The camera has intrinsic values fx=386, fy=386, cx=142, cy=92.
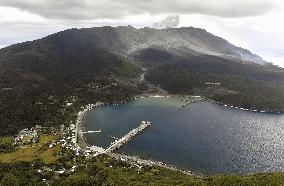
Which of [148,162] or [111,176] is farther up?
[111,176]

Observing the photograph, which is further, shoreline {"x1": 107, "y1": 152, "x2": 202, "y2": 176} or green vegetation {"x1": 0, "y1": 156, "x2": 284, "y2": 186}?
shoreline {"x1": 107, "y1": 152, "x2": 202, "y2": 176}

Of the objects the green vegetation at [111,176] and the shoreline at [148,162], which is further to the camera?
the shoreline at [148,162]

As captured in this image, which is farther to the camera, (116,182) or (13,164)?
(13,164)

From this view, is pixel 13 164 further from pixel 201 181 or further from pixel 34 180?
pixel 201 181

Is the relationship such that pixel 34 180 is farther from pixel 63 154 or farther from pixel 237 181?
pixel 237 181

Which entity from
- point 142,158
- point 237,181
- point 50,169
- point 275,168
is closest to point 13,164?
point 50,169

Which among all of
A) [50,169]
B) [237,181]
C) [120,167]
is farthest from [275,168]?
[50,169]

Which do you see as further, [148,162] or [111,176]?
[148,162]

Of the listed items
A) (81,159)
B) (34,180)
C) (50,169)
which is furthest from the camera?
(81,159)

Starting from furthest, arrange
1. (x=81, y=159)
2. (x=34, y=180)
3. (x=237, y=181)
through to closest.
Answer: (x=81, y=159) → (x=34, y=180) → (x=237, y=181)
